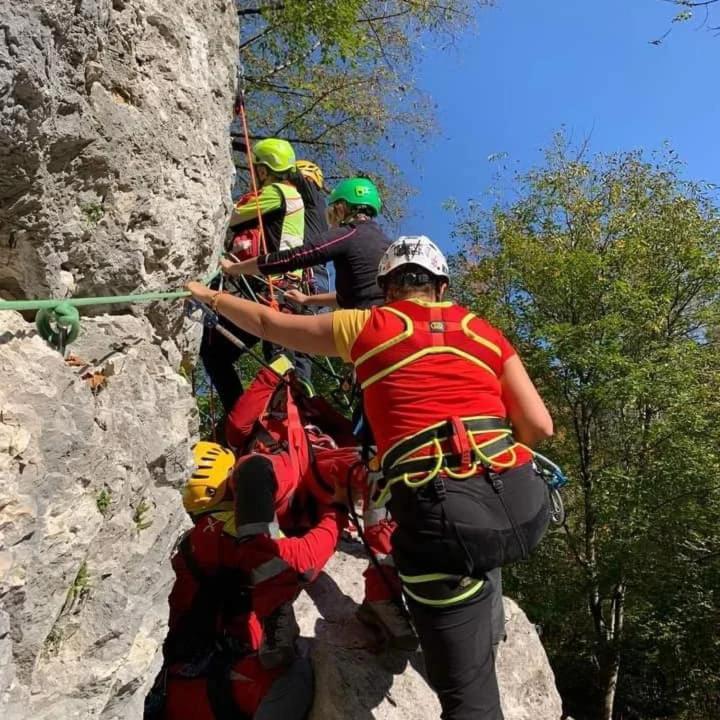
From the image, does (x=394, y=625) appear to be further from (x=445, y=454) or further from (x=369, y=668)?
(x=445, y=454)

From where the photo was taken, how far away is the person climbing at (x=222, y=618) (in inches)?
144

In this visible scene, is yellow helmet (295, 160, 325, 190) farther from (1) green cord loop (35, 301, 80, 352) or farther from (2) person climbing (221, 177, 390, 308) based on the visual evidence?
(1) green cord loop (35, 301, 80, 352)

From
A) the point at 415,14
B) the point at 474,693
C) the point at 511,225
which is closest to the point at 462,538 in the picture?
the point at 474,693

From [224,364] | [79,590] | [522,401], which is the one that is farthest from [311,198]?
[79,590]

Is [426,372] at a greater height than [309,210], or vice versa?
[309,210]

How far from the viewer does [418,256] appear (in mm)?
2992

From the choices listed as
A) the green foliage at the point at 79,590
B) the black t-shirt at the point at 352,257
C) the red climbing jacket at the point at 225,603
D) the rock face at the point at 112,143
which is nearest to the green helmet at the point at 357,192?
the black t-shirt at the point at 352,257

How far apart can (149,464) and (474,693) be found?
1.67m

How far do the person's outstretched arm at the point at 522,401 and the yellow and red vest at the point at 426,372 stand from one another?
107 millimetres

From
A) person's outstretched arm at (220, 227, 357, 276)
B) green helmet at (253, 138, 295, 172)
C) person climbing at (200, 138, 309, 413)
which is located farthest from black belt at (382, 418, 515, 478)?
green helmet at (253, 138, 295, 172)

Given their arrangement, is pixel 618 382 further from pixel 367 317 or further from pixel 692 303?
pixel 367 317

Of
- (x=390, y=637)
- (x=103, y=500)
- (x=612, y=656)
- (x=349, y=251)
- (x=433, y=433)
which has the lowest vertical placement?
(x=612, y=656)

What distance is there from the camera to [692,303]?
15.3 m

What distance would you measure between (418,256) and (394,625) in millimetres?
2210
